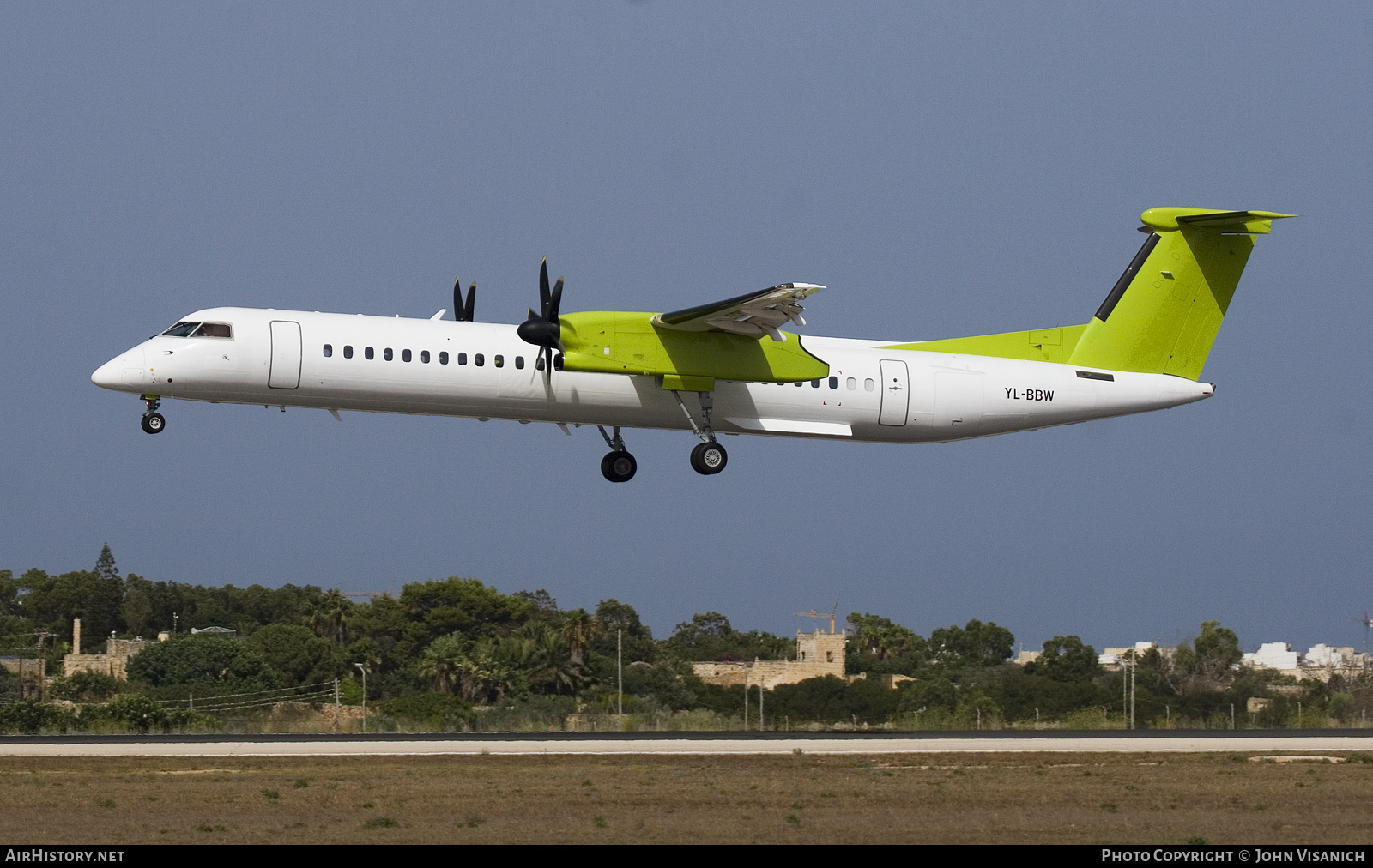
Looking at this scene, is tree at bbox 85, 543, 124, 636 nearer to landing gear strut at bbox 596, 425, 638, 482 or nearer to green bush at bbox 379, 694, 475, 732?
green bush at bbox 379, 694, 475, 732

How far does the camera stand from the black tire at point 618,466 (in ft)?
104

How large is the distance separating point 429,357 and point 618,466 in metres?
5.23

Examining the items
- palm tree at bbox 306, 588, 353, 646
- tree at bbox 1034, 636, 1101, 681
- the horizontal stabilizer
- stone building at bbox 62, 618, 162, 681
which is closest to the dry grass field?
the horizontal stabilizer

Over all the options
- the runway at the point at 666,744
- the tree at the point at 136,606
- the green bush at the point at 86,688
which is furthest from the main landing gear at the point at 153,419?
the tree at the point at 136,606

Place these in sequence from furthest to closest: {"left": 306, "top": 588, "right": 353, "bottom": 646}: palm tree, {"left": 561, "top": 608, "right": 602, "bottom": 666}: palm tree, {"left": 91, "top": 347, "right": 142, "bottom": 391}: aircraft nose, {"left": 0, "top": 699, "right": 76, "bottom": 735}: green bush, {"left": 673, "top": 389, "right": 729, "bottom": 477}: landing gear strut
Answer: {"left": 306, "top": 588, "right": 353, "bottom": 646}: palm tree
{"left": 561, "top": 608, "right": 602, "bottom": 666}: palm tree
{"left": 0, "top": 699, "right": 76, "bottom": 735}: green bush
{"left": 673, "top": 389, "right": 729, "bottom": 477}: landing gear strut
{"left": 91, "top": 347, "right": 142, "bottom": 391}: aircraft nose

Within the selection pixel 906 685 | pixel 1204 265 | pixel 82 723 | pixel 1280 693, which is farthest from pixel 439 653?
pixel 1204 265

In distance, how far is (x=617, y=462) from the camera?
104 ft

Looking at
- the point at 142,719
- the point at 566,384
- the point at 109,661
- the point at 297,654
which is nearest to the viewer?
the point at 566,384

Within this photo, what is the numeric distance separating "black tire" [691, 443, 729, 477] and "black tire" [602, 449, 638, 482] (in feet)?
4.90

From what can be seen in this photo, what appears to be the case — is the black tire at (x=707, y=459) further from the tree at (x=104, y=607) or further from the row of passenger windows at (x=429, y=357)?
the tree at (x=104, y=607)

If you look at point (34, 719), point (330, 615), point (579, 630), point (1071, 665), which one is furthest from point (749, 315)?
point (330, 615)

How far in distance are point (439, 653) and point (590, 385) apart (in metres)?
29.5

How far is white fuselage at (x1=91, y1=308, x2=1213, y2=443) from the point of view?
2775 cm

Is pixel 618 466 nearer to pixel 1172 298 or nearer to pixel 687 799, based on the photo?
pixel 687 799
